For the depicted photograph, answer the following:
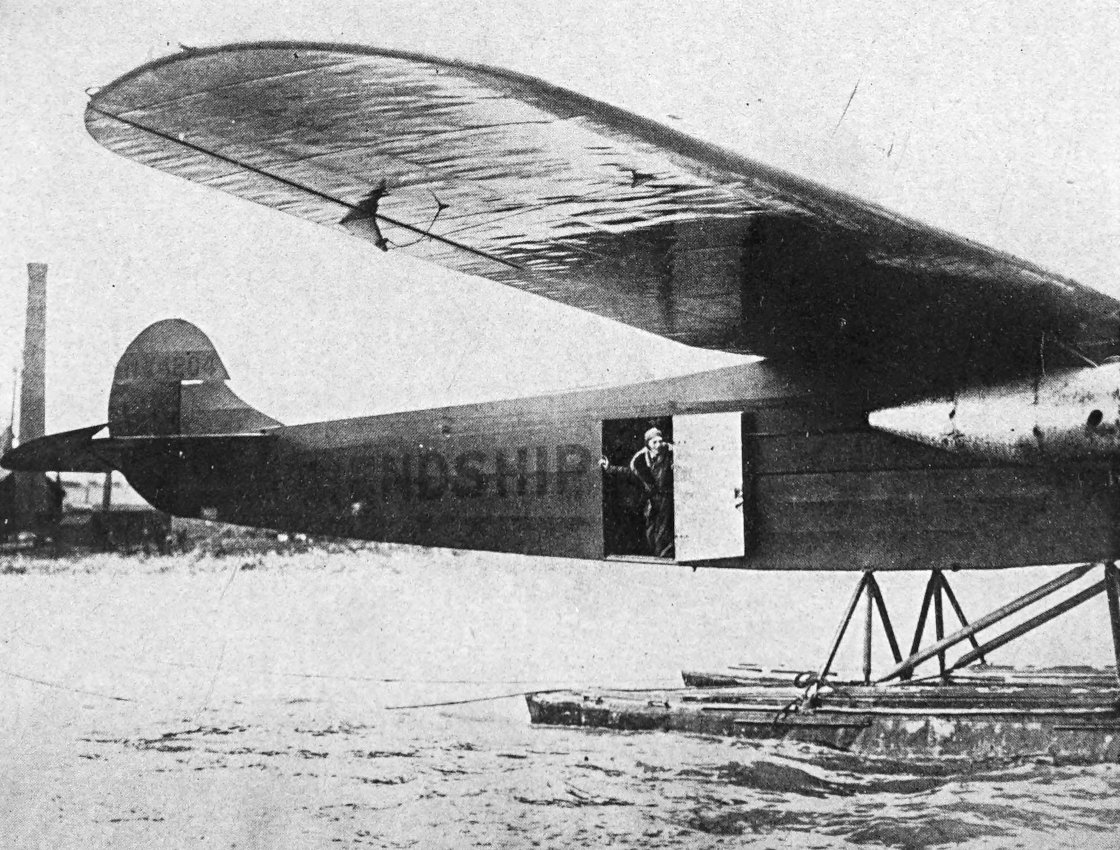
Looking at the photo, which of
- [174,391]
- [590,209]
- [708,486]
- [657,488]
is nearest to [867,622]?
[708,486]

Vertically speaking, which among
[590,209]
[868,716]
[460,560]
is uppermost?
[590,209]

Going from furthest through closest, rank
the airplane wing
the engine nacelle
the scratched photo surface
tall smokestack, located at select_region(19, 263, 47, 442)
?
tall smokestack, located at select_region(19, 263, 47, 442)
the scratched photo surface
the engine nacelle
the airplane wing

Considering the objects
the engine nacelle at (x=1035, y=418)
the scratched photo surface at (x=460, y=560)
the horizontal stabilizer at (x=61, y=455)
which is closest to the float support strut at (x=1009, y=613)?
the scratched photo surface at (x=460, y=560)

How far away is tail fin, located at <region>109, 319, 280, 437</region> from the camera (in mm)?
3205

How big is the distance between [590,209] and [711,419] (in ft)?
4.22

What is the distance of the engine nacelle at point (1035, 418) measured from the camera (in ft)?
8.48

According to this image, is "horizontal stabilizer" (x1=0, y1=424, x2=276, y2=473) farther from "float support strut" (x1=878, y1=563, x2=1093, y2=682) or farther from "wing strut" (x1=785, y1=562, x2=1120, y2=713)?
"float support strut" (x1=878, y1=563, x2=1093, y2=682)

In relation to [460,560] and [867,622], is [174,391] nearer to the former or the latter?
[460,560]

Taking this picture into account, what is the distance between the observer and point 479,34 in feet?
9.41

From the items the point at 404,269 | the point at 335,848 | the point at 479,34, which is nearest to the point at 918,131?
the point at 479,34

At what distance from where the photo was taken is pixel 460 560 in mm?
3211

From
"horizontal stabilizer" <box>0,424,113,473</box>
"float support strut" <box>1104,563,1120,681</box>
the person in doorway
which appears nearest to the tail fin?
"horizontal stabilizer" <box>0,424,113,473</box>

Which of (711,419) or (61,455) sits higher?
(711,419)

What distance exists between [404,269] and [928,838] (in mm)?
2540
